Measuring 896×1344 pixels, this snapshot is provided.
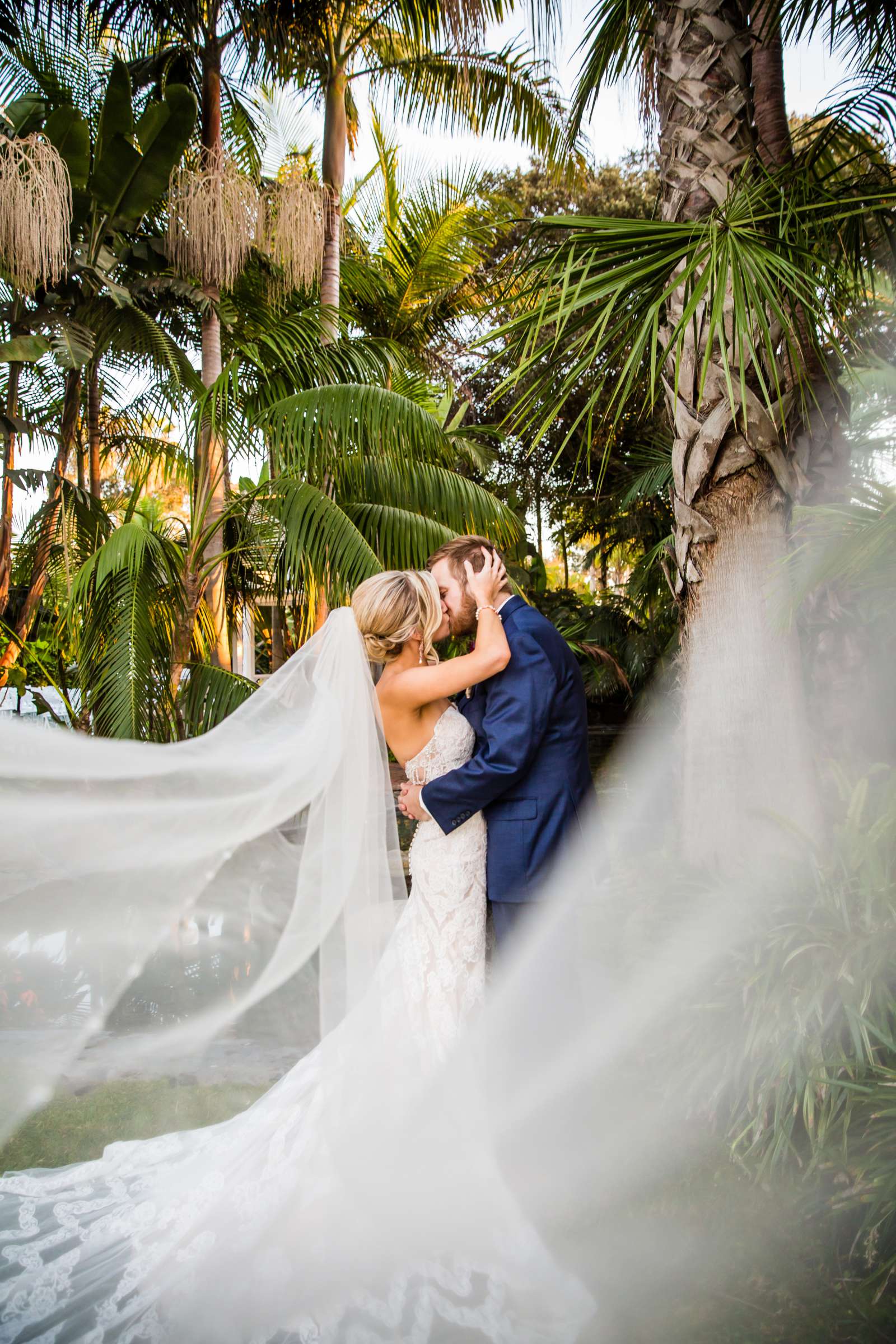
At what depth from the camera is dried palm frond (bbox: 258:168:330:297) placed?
692cm

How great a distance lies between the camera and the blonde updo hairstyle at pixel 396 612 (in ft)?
10.1

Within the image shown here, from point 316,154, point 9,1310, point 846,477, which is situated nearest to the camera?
point 9,1310

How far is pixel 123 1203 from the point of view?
279 cm

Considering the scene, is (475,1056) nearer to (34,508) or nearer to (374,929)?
(374,929)

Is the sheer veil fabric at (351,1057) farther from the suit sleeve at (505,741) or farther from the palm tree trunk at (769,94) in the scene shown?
the palm tree trunk at (769,94)

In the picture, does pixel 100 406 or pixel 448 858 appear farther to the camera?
pixel 100 406

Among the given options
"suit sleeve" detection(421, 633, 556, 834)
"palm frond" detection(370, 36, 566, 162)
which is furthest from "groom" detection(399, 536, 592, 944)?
"palm frond" detection(370, 36, 566, 162)

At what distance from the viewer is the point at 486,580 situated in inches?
126

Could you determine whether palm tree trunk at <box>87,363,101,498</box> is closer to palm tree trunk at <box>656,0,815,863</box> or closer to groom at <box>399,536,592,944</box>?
palm tree trunk at <box>656,0,815,863</box>

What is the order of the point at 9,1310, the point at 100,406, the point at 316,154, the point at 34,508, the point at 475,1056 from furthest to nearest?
1. the point at 316,154
2. the point at 100,406
3. the point at 34,508
4. the point at 475,1056
5. the point at 9,1310

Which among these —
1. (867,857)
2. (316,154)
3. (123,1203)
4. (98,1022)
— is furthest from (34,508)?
(316,154)

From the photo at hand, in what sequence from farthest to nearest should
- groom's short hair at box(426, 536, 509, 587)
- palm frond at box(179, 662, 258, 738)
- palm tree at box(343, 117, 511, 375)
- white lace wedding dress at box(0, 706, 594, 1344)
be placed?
1. palm tree at box(343, 117, 511, 375)
2. palm frond at box(179, 662, 258, 738)
3. groom's short hair at box(426, 536, 509, 587)
4. white lace wedding dress at box(0, 706, 594, 1344)

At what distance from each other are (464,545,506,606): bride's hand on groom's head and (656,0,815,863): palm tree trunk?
0.88 metres

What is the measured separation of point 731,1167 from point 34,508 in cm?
684
